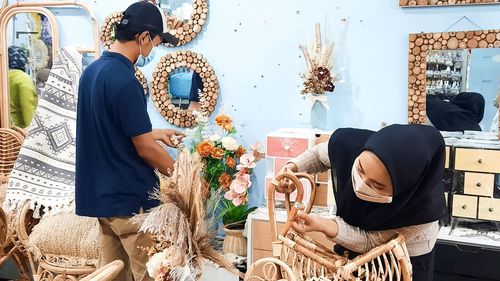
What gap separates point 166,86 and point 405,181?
7.25ft

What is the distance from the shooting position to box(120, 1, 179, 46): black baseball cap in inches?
88.7

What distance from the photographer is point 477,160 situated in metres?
2.48

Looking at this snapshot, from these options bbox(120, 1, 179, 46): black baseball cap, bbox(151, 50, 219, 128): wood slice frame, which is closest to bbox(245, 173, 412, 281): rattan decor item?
bbox(120, 1, 179, 46): black baseball cap

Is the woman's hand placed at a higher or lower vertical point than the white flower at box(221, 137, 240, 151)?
lower

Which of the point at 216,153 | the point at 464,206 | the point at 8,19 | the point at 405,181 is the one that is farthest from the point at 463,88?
the point at 8,19

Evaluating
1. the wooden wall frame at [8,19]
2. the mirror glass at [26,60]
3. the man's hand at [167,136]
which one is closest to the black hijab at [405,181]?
the man's hand at [167,136]

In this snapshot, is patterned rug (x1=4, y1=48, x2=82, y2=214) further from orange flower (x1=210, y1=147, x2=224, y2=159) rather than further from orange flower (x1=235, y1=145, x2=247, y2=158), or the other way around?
orange flower (x1=235, y1=145, x2=247, y2=158)

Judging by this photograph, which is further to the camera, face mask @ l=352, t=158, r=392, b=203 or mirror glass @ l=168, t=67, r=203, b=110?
mirror glass @ l=168, t=67, r=203, b=110

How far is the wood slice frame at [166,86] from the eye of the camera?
324 centimetres

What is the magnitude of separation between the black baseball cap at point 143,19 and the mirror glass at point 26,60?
1.55 metres

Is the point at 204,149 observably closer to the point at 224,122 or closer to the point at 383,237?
the point at 224,122

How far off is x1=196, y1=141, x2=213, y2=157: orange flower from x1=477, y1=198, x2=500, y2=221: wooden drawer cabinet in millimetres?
1407

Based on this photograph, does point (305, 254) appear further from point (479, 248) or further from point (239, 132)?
point (239, 132)

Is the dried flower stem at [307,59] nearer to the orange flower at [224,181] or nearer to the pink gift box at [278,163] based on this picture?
the pink gift box at [278,163]
